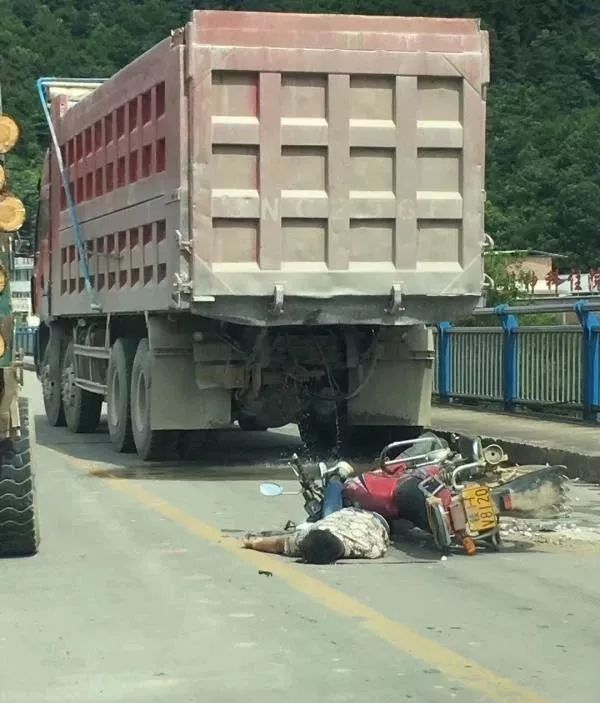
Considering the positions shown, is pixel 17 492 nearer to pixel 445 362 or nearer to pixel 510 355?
pixel 510 355

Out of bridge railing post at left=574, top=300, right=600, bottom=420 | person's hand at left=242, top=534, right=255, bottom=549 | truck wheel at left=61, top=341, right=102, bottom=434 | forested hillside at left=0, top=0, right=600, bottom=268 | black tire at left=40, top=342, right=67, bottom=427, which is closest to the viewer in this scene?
person's hand at left=242, top=534, right=255, bottom=549

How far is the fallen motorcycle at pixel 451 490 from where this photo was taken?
8.68 metres

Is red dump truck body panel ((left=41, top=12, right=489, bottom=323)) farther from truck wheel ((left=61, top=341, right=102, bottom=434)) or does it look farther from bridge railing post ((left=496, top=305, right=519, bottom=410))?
truck wheel ((left=61, top=341, right=102, bottom=434))

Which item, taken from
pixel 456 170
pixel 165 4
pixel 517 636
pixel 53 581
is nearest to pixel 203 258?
pixel 456 170

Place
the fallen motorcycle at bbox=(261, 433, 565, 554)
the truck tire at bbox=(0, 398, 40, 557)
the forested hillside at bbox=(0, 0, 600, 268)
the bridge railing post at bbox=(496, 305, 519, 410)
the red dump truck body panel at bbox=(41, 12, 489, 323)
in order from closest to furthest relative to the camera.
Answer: the truck tire at bbox=(0, 398, 40, 557) → the fallen motorcycle at bbox=(261, 433, 565, 554) → the red dump truck body panel at bbox=(41, 12, 489, 323) → the bridge railing post at bbox=(496, 305, 519, 410) → the forested hillside at bbox=(0, 0, 600, 268)

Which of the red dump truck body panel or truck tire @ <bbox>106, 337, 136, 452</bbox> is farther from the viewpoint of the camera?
truck tire @ <bbox>106, 337, 136, 452</bbox>

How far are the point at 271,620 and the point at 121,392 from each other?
8201 mm

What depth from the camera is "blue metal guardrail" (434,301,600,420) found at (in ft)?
52.1

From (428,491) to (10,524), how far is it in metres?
2.41

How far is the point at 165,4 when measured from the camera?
259ft

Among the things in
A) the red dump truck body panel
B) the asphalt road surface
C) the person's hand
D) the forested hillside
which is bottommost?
the asphalt road surface

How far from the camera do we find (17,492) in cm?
857

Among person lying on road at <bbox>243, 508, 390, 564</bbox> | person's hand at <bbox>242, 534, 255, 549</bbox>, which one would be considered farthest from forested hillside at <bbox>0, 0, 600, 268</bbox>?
person lying on road at <bbox>243, 508, 390, 564</bbox>

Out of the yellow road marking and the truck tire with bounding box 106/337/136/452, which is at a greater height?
the truck tire with bounding box 106/337/136/452
